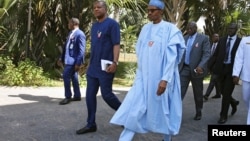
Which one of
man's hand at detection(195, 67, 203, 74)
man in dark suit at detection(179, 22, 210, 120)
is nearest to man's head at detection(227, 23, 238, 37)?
man in dark suit at detection(179, 22, 210, 120)

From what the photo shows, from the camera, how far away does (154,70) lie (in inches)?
176

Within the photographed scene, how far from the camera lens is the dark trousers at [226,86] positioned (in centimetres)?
645

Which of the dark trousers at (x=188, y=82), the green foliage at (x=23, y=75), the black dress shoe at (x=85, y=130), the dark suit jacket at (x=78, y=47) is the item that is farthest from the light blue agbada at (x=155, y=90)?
the green foliage at (x=23, y=75)

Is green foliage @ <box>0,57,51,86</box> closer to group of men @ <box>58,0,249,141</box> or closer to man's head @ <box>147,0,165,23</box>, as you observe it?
group of men @ <box>58,0,249,141</box>

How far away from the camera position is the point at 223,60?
677cm

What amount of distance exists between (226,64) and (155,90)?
102 inches

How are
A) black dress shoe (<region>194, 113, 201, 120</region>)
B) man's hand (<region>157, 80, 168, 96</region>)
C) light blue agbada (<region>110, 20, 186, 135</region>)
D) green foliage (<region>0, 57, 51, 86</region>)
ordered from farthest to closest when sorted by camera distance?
1. green foliage (<region>0, 57, 51, 86</region>)
2. black dress shoe (<region>194, 113, 201, 120</region>)
3. light blue agbada (<region>110, 20, 186, 135</region>)
4. man's hand (<region>157, 80, 168, 96</region>)

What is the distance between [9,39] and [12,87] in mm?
1934

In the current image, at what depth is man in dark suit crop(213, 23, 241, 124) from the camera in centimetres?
648

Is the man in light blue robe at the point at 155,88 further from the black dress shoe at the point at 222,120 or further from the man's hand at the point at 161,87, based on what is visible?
the black dress shoe at the point at 222,120

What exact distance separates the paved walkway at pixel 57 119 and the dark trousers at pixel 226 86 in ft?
1.14

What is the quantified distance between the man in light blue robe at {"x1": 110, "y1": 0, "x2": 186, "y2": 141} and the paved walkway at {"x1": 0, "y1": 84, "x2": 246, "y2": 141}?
85cm

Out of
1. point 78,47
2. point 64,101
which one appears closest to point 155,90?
point 78,47

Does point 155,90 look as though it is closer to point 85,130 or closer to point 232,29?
point 85,130
